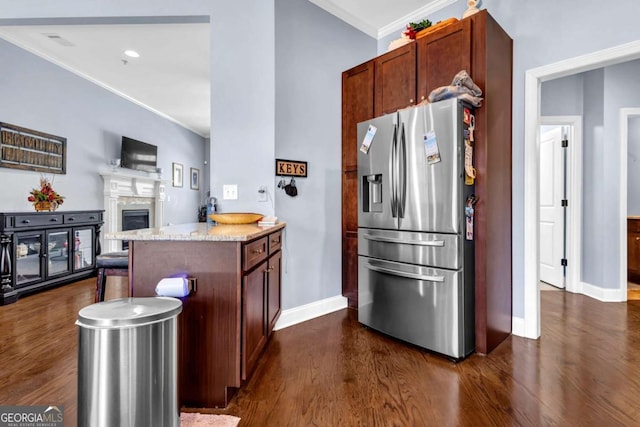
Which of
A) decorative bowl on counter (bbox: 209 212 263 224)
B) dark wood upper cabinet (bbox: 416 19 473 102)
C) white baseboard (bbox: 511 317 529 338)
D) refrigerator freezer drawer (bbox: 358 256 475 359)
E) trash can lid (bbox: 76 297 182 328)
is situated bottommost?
white baseboard (bbox: 511 317 529 338)

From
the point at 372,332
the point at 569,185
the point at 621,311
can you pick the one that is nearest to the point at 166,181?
the point at 372,332

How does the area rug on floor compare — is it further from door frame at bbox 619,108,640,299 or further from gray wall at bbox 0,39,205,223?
door frame at bbox 619,108,640,299

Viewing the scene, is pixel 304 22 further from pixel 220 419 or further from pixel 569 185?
pixel 569 185

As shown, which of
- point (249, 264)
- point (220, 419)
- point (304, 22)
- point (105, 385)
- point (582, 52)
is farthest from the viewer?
point (304, 22)

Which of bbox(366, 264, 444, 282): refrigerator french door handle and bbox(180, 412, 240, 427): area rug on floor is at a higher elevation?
bbox(366, 264, 444, 282): refrigerator french door handle

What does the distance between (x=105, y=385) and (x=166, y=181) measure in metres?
6.33

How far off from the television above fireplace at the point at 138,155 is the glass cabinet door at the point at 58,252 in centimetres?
173

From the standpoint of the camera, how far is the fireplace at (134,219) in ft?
19.4

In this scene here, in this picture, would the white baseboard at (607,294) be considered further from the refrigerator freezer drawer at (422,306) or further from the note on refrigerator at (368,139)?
the note on refrigerator at (368,139)

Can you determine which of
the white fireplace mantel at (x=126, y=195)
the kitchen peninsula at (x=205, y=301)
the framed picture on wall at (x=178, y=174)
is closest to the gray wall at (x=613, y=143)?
the kitchen peninsula at (x=205, y=301)

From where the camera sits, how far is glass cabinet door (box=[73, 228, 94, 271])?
450 centimetres

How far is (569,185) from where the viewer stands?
387 centimetres

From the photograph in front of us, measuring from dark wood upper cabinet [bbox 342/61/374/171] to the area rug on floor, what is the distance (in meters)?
2.25

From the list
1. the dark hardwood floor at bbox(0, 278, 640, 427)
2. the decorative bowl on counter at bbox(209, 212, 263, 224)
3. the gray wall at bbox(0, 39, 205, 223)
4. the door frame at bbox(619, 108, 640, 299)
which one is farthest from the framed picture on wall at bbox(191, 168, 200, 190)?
the door frame at bbox(619, 108, 640, 299)
